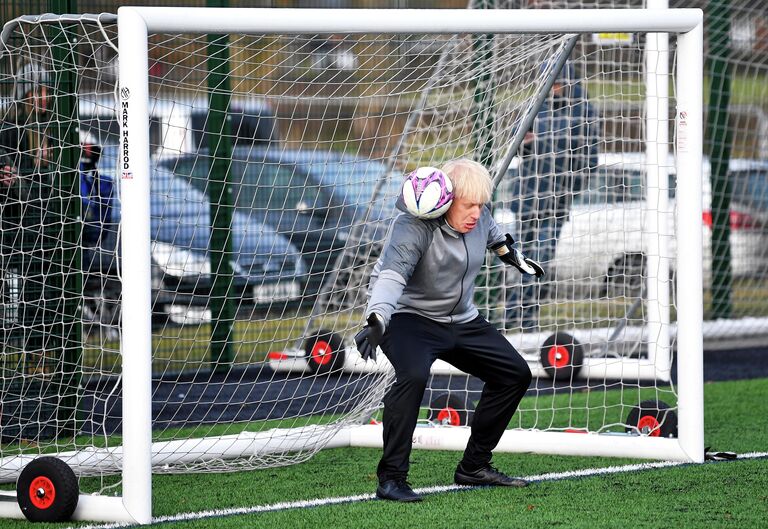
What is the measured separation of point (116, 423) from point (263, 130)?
2.62 metres

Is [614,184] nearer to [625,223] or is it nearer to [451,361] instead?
[625,223]

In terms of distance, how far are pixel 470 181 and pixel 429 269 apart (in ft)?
1.34

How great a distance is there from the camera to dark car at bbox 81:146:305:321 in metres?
7.81

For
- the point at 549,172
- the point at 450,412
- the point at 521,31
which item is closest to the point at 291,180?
the point at 549,172

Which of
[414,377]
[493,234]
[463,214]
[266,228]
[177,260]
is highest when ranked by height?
[463,214]

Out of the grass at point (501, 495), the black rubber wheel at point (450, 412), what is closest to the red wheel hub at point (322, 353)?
the black rubber wheel at point (450, 412)

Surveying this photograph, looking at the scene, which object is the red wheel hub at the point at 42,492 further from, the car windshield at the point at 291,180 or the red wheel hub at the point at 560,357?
the red wheel hub at the point at 560,357

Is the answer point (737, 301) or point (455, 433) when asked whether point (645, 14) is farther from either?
point (737, 301)

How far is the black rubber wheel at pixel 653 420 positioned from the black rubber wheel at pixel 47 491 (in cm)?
300

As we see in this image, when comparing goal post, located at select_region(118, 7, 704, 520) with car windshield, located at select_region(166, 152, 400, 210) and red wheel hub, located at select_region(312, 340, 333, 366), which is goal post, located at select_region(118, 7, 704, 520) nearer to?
red wheel hub, located at select_region(312, 340, 333, 366)

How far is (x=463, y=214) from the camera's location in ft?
16.0

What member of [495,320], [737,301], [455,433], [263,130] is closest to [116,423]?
[455,433]

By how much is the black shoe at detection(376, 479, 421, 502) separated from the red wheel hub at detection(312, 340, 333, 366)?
185 cm

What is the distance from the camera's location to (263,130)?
8.48 metres
